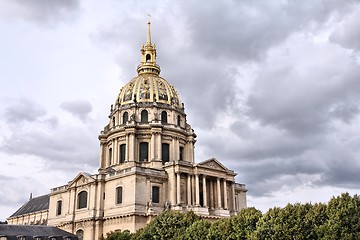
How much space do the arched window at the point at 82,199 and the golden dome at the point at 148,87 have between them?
17.1 metres

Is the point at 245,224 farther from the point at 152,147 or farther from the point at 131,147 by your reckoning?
the point at 131,147

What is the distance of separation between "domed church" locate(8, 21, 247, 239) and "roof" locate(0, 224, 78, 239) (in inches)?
84.9

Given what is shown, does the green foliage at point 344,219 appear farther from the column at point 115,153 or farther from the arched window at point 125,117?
the arched window at point 125,117

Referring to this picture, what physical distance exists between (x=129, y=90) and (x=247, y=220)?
40.5 metres

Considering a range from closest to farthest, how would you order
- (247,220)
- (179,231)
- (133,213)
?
1. (247,220)
2. (179,231)
3. (133,213)

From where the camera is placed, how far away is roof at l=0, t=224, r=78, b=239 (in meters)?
57.4

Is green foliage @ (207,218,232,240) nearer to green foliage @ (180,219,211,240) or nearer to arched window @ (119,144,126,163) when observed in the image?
green foliage @ (180,219,211,240)

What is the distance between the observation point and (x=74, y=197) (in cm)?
6712

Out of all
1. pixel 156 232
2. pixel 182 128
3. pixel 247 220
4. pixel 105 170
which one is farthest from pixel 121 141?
pixel 247 220

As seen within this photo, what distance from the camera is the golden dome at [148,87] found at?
2908 inches

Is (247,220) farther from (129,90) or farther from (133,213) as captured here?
(129,90)

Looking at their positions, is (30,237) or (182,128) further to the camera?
(182,128)

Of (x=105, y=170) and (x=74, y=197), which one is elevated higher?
(x=105, y=170)

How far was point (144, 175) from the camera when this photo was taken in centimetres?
5984
